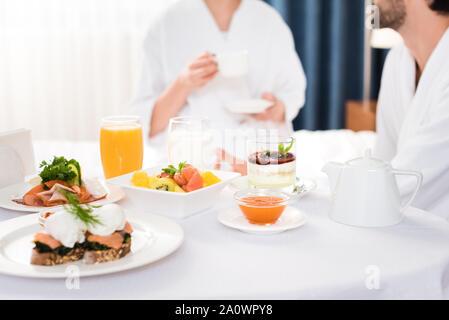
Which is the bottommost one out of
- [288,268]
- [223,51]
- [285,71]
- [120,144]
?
[288,268]

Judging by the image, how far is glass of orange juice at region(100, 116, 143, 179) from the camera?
1.48 metres

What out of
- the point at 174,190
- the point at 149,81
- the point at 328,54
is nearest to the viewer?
the point at 174,190

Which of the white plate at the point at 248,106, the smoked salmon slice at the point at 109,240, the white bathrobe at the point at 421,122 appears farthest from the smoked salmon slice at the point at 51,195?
the white plate at the point at 248,106

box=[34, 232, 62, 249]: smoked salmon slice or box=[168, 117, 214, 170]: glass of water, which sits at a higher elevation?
box=[168, 117, 214, 170]: glass of water

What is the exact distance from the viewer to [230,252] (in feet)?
3.33

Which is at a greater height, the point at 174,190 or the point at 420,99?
the point at 420,99

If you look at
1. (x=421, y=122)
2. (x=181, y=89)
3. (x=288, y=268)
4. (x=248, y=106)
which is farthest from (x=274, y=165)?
(x=181, y=89)

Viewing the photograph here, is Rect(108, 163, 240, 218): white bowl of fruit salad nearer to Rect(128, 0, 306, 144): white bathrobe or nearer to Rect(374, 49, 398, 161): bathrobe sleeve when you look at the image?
Rect(128, 0, 306, 144): white bathrobe

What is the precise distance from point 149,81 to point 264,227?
60.5 inches

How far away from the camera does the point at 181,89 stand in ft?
7.68

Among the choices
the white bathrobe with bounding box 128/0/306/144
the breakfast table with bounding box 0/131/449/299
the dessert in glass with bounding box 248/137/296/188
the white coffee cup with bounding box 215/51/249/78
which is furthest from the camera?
the white bathrobe with bounding box 128/0/306/144

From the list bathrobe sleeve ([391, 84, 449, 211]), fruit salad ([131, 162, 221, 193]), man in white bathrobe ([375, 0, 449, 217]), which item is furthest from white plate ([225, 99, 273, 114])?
fruit salad ([131, 162, 221, 193])

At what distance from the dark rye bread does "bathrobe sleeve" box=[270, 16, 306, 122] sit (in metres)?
1.72

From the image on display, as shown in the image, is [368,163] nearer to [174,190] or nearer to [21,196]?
[174,190]
